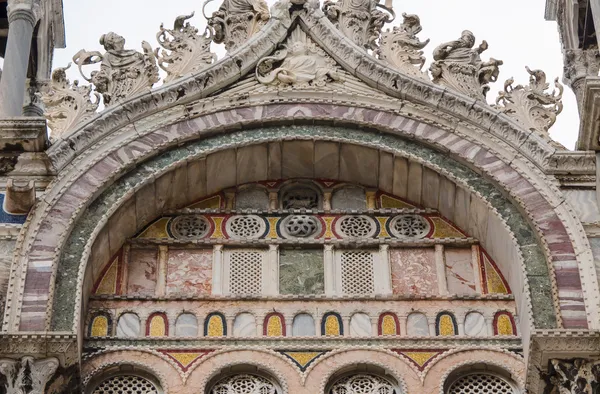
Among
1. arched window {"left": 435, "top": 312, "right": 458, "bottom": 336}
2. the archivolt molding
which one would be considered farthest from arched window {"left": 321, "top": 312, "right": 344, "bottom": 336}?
the archivolt molding

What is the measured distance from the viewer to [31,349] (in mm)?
14781

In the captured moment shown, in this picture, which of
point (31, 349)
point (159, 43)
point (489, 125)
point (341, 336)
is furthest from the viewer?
point (159, 43)

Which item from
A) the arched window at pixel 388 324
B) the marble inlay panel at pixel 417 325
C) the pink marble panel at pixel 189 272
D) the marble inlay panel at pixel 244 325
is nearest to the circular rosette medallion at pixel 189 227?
the pink marble panel at pixel 189 272

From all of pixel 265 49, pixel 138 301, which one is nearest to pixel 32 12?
pixel 265 49

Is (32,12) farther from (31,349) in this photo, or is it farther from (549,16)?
(549,16)

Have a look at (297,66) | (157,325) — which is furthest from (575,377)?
(297,66)

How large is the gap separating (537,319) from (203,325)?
352 centimetres

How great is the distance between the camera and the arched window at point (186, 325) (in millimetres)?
15953

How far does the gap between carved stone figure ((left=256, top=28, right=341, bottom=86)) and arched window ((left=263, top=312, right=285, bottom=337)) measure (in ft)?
9.68

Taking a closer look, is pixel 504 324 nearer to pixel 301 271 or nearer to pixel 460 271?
pixel 460 271

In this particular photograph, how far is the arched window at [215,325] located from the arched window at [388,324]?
1.65 metres

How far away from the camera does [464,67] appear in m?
17.7

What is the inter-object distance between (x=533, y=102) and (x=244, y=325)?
427 cm

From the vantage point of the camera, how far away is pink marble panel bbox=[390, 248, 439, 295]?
16469 millimetres
